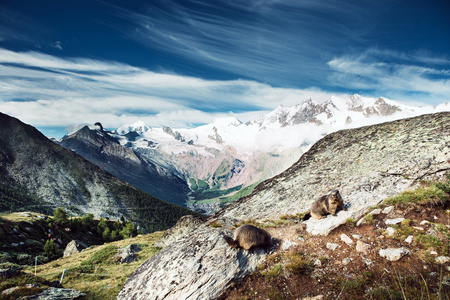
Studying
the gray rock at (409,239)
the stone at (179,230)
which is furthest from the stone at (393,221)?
the stone at (179,230)

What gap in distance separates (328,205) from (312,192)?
14.7ft

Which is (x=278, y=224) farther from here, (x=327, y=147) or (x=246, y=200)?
(x=327, y=147)

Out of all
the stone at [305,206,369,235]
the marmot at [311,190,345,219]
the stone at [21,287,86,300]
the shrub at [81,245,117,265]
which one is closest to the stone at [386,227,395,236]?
the stone at [305,206,369,235]

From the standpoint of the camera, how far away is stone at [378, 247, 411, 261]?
9637mm

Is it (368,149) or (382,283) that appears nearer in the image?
(382,283)

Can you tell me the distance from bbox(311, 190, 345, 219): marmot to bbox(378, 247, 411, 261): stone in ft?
13.4

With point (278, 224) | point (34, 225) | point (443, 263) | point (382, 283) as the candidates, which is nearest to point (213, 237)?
point (278, 224)

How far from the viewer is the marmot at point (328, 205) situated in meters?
14.2

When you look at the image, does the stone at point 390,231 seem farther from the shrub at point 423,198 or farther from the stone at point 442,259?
the shrub at point 423,198

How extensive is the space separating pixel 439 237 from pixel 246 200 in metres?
14.8

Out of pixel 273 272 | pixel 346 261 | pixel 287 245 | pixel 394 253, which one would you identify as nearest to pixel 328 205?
pixel 287 245

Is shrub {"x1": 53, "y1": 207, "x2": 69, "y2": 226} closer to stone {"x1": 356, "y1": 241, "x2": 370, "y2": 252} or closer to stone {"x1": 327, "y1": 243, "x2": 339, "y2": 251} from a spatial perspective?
stone {"x1": 327, "y1": 243, "x2": 339, "y2": 251}

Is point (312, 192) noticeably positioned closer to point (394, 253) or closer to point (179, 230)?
point (394, 253)

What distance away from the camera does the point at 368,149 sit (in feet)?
66.6
